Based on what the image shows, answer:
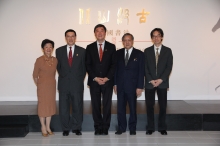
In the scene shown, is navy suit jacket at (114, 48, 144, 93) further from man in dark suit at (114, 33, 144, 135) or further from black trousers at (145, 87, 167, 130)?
black trousers at (145, 87, 167, 130)

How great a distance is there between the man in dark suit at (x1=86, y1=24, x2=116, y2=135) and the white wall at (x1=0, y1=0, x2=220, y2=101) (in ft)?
5.45

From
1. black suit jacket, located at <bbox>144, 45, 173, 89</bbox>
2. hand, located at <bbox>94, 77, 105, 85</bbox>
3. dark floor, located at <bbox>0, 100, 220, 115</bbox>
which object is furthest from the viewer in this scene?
dark floor, located at <bbox>0, 100, 220, 115</bbox>

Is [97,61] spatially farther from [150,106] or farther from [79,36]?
[79,36]

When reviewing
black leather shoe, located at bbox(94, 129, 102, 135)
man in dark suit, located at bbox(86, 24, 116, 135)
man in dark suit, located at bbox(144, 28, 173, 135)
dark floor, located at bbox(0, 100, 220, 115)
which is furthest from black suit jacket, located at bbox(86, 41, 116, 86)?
dark floor, located at bbox(0, 100, 220, 115)

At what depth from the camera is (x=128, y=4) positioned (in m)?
5.26

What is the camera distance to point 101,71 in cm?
362

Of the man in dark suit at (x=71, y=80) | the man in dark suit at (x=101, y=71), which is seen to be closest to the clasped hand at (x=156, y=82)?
the man in dark suit at (x=101, y=71)

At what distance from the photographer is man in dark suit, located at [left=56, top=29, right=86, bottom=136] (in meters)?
3.64

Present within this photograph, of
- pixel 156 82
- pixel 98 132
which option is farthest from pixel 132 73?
pixel 98 132

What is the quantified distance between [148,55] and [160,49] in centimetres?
20

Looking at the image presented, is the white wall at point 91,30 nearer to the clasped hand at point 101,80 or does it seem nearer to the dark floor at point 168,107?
the dark floor at point 168,107

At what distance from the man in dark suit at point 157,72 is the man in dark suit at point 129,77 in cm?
13

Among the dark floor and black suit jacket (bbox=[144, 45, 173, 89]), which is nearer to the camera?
black suit jacket (bbox=[144, 45, 173, 89])

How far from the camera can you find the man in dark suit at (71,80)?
364 cm
